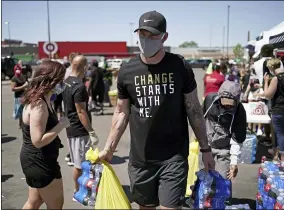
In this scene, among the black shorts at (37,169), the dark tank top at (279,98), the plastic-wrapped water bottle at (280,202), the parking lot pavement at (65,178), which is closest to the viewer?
the black shorts at (37,169)

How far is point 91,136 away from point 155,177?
1.83 meters

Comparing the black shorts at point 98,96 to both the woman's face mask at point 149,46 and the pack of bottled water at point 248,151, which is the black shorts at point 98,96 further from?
the woman's face mask at point 149,46

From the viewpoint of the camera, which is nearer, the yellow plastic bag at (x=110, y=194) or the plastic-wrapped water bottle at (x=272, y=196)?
the yellow plastic bag at (x=110, y=194)

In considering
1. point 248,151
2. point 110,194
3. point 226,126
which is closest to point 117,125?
point 110,194

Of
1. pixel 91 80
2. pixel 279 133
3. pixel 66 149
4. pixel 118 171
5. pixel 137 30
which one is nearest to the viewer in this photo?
pixel 137 30

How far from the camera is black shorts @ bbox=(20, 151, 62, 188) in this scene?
2.82 m

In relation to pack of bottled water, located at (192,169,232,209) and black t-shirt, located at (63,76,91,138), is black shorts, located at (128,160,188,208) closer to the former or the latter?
pack of bottled water, located at (192,169,232,209)

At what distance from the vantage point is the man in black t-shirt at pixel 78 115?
413 centimetres

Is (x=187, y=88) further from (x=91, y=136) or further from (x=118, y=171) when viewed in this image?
(x=118, y=171)

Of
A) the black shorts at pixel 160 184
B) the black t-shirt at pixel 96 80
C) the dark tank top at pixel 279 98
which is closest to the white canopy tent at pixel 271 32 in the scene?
the dark tank top at pixel 279 98

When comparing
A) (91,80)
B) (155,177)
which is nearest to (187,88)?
(155,177)

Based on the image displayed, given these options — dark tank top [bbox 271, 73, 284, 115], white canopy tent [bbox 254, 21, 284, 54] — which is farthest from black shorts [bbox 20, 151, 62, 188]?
dark tank top [bbox 271, 73, 284, 115]

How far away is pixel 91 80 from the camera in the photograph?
34.2 ft

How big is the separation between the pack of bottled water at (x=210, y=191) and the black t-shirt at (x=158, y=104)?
0.33 metres
